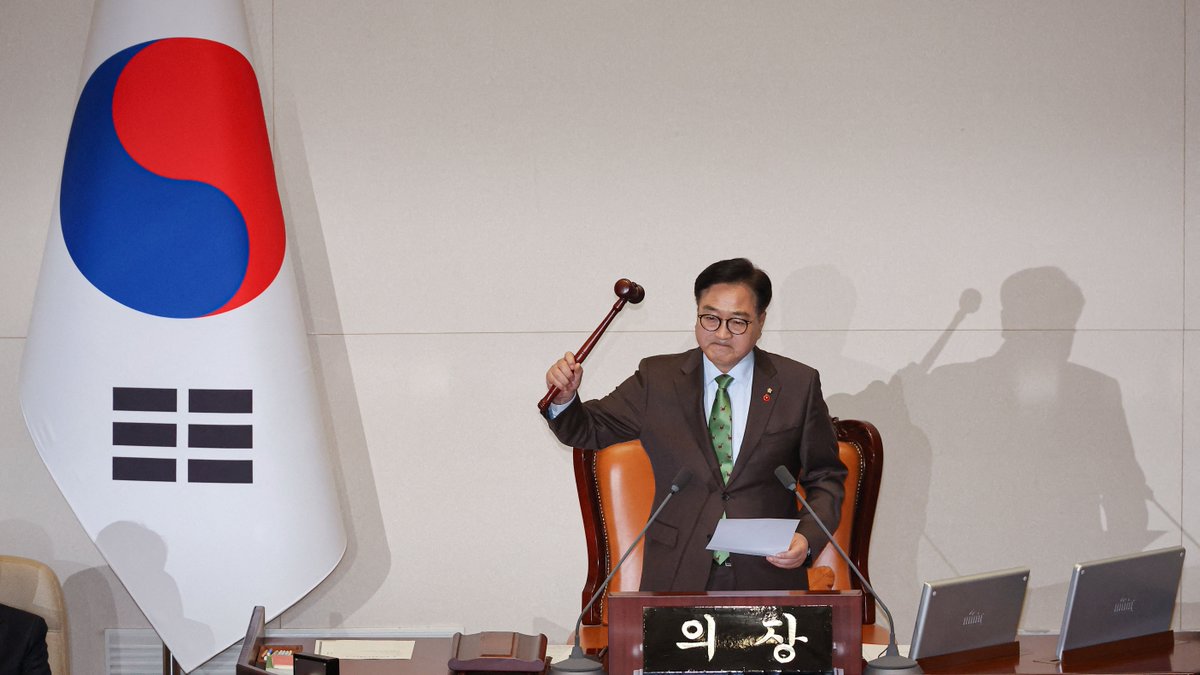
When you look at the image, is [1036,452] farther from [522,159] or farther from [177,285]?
[177,285]

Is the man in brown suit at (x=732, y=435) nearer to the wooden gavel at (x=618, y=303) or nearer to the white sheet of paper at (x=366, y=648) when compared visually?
the wooden gavel at (x=618, y=303)

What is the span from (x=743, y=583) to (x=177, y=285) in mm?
1810

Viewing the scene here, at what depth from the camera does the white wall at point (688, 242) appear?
378 cm

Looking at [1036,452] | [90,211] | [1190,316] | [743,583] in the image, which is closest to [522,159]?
[90,211]

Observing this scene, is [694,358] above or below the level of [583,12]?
below

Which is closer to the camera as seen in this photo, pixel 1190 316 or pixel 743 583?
pixel 743 583

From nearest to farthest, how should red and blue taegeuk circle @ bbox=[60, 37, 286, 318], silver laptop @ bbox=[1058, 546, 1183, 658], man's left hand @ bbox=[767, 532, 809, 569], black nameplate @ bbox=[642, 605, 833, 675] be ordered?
black nameplate @ bbox=[642, 605, 833, 675] → silver laptop @ bbox=[1058, 546, 1183, 658] → man's left hand @ bbox=[767, 532, 809, 569] → red and blue taegeuk circle @ bbox=[60, 37, 286, 318]

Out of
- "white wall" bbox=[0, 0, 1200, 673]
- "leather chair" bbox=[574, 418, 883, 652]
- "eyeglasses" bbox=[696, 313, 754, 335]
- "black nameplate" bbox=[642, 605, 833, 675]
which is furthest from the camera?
"white wall" bbox=[0, 0, 1200, 673]

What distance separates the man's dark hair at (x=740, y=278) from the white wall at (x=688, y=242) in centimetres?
107

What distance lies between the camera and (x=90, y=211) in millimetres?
3283

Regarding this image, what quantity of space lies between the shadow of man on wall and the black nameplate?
192 centimetres

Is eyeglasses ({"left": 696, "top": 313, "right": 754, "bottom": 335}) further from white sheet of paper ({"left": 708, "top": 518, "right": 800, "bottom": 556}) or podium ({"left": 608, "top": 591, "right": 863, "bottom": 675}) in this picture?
podium ({"left": 608, "top": 591, "right": 863, "bottom": 675})

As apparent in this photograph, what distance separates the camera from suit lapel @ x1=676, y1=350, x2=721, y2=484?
8.99ft

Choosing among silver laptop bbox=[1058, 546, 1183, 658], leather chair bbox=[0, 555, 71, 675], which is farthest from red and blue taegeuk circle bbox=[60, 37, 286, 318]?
silver laptop bbox=[1058, 546, 1183, 658]
